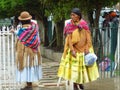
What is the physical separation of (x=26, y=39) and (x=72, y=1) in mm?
3277

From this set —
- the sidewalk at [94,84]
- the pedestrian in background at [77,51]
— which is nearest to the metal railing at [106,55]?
the sidewalk at [94,84]

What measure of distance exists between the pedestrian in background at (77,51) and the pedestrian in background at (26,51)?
68 centimetres

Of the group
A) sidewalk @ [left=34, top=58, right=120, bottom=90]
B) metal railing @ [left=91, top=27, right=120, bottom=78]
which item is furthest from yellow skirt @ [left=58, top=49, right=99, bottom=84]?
metal railing @ [left=91, top=27, right=120, bottom=78]

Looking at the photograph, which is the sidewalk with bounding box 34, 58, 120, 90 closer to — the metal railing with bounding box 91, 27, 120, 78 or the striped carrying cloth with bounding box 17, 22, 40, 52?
the metal railing with bounding box 91, 27, 120, 78

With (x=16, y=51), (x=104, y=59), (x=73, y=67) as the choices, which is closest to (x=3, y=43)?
(x=16, y=51)

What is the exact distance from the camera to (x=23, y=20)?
9.17m

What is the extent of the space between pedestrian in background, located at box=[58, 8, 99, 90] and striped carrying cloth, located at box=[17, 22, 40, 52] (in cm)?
68

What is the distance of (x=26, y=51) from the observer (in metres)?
9.09

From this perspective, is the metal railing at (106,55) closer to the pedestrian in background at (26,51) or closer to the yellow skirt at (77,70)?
the yellow skirt at (77,70)

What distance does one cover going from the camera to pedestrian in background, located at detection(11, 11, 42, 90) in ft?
29.8

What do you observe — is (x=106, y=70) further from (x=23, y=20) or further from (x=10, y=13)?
(x=10, y=13)

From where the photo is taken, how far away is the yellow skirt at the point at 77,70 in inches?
351

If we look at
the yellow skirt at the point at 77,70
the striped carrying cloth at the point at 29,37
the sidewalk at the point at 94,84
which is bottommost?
the sidewalk at the point at 94,84

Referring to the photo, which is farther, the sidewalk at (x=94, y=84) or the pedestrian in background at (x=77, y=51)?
the sidewalk at (x=94, y=84)
